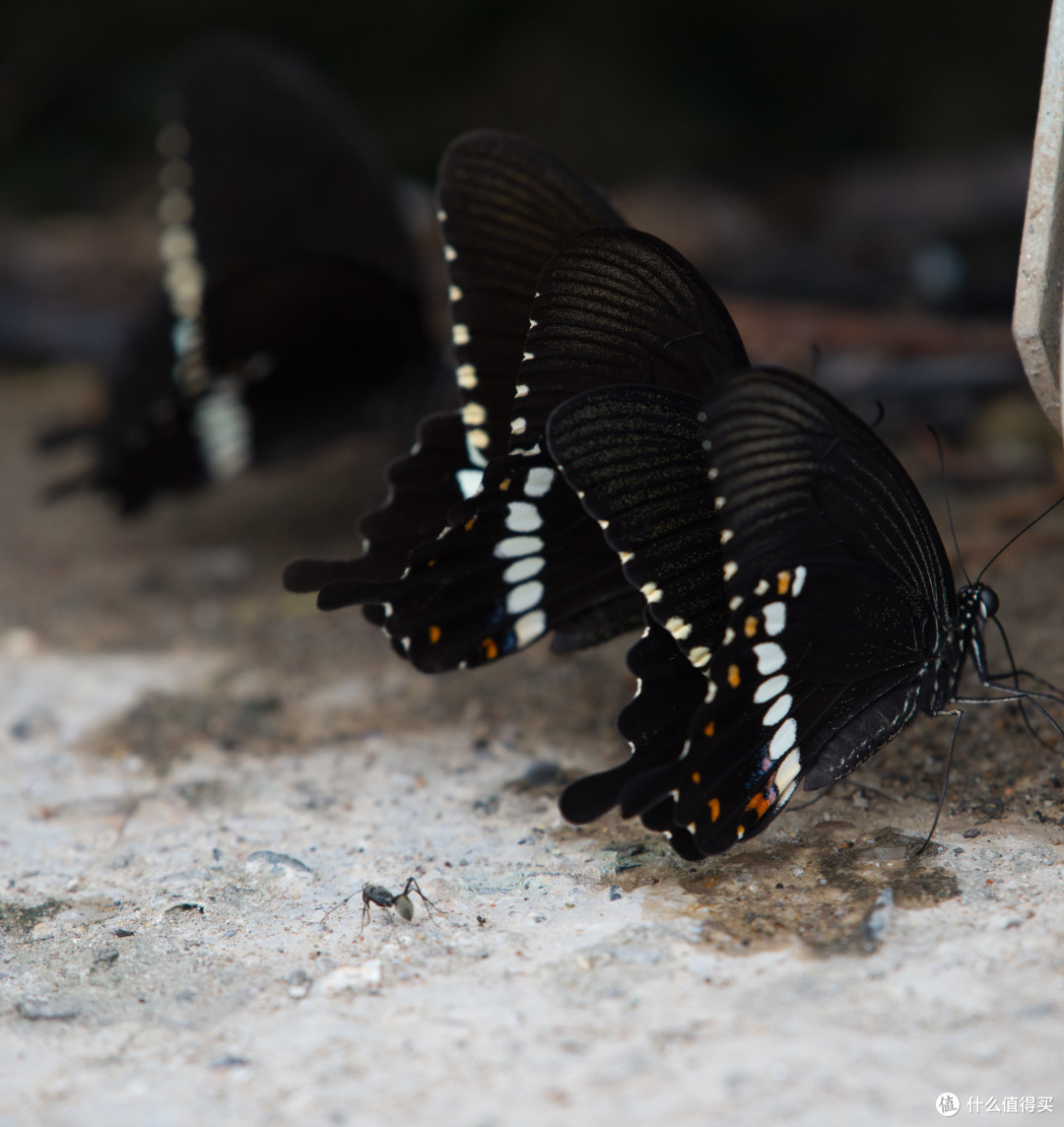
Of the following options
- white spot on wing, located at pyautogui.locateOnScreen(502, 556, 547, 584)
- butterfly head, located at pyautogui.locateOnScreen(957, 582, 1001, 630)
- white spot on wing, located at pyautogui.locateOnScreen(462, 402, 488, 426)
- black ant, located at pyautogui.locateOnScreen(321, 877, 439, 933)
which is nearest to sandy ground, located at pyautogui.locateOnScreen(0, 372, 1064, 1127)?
black ant, located at pyautogui.locateOnScreen(321, 877, 439, 933)

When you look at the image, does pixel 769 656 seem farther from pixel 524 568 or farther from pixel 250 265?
pixel 250 265

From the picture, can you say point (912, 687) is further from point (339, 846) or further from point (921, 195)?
point (921, 195)

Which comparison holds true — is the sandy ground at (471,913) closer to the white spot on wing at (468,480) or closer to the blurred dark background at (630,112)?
the white spot on wing at (468,480)

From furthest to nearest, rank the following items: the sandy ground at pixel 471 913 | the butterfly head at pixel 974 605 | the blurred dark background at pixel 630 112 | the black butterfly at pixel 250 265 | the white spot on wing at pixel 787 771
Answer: the blurred dark background at pixel 630 112 < the black butterfly at pixel 250 265 < the butterfly head at pixel 974 605 < the white spot on wing at pixel 787 771 < the sandy ground at pixel 471 913

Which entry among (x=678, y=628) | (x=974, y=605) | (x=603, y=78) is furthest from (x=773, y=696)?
(x=603, y=78)

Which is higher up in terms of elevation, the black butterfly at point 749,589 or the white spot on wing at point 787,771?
the black butterfly at point 749,589

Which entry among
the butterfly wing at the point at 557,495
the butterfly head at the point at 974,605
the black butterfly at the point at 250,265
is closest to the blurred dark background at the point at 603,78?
the black butterfly at the point at 250,265
